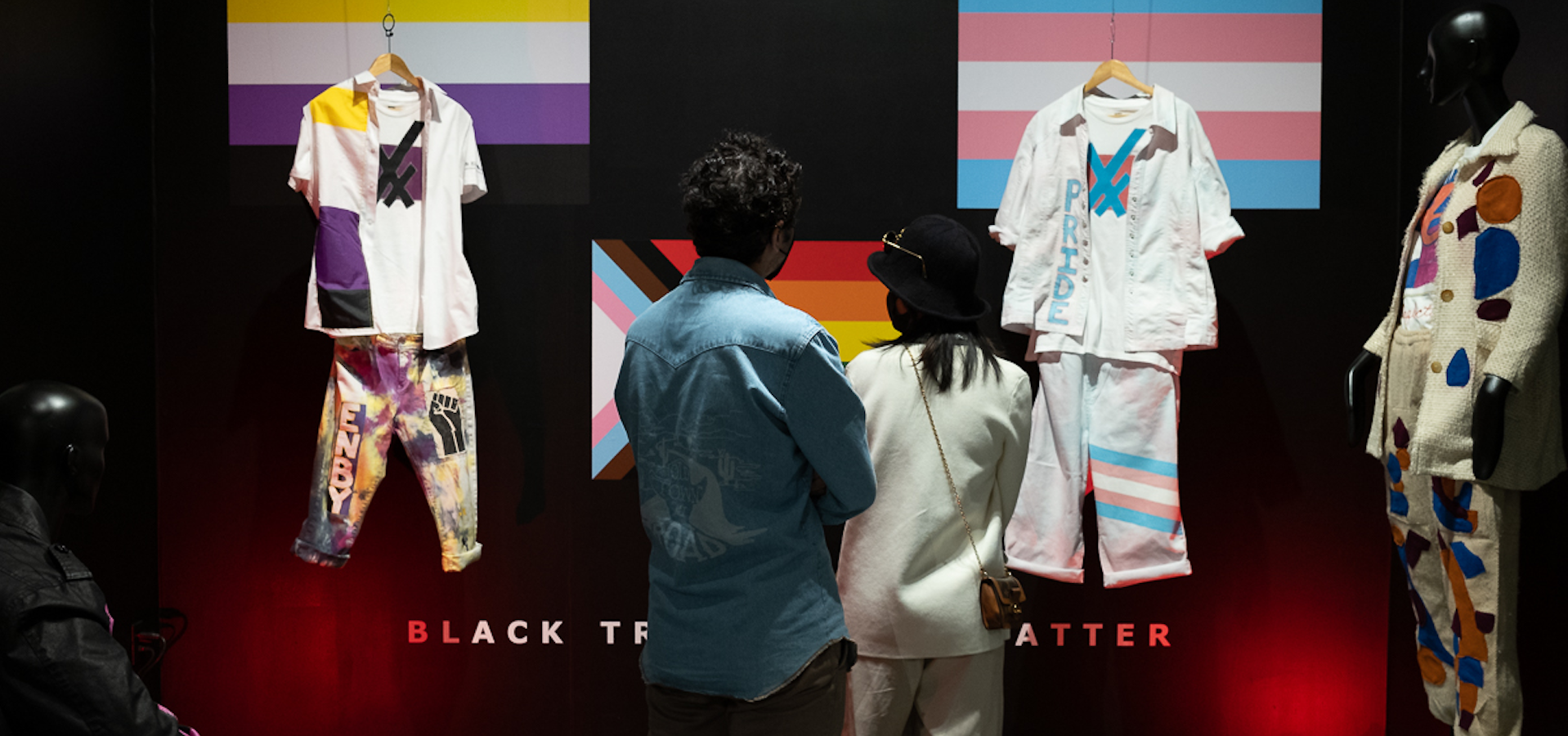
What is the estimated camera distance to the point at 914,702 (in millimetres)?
2121

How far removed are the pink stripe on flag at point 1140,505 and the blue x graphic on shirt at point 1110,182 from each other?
0.86 metres

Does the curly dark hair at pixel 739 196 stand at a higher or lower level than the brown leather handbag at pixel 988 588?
higher

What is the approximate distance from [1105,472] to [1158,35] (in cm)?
150

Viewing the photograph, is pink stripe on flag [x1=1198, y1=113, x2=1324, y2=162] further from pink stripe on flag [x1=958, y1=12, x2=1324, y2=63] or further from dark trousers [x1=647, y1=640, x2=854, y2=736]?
dark trousers [x1=647, y1=640, x2=854, y2=736]

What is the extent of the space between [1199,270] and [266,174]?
9.97ft

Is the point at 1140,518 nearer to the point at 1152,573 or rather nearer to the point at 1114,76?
the point at 1152,573

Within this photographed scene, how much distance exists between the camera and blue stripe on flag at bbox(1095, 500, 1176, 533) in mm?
2928

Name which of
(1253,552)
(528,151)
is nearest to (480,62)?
(528,151)

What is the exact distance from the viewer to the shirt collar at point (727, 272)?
1.59 m

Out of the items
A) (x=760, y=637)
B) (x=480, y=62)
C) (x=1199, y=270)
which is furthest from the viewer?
(x=480, y=62)

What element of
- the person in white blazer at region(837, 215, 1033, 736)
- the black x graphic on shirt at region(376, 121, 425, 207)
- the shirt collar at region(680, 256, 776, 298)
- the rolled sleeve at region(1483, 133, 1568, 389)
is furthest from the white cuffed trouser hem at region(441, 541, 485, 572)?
the rolled sleeve at region(1483, 133, 1568, 389)

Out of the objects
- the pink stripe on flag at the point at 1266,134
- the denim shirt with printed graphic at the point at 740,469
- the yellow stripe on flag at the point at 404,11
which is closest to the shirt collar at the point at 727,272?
the denim shirt with printed graphic at the point at 740,469

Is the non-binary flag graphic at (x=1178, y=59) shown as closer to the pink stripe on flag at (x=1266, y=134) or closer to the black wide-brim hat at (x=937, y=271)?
the pink stripe on flag at (x=1266, y=134)

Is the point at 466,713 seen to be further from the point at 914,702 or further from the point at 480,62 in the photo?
the point at 480,62
